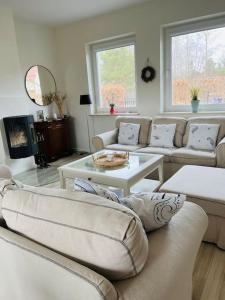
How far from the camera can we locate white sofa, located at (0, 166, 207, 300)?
683 mm

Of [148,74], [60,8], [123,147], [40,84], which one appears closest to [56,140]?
[40,84]

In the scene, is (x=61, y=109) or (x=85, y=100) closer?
(x=85, y=100)

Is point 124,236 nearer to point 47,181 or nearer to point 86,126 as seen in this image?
point 47,181

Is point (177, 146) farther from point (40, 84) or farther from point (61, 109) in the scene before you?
point (40, 84)

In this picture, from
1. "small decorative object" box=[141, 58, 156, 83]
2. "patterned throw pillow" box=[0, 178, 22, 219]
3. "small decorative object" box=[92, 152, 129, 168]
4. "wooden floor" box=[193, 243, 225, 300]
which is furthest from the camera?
"small decorative object" box=[141, 58, 156, 83]

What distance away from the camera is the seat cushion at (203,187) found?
1.67 m

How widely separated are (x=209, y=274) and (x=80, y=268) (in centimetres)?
120

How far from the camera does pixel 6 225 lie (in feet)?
3.41

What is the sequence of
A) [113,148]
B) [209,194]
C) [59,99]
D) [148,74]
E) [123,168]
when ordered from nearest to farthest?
1. [209,194]
2. [123,168]
3. [113,148]
4. [148,74]
5. [59,99]

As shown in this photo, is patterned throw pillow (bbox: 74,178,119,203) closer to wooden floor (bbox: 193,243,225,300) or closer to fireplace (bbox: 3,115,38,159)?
wooden floor (bbox: 193,243,225,300)

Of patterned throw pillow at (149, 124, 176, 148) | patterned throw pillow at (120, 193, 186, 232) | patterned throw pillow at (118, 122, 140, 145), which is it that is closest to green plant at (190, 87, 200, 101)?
patterned throw pillow at (149, 124, 176, 148)

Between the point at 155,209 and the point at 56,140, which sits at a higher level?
the point at 155,209

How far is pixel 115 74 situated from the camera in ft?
14.5

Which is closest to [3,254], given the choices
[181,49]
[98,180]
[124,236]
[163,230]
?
[124,236]
